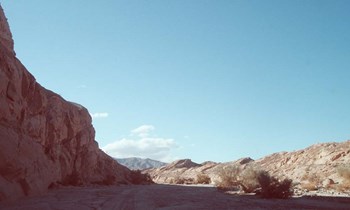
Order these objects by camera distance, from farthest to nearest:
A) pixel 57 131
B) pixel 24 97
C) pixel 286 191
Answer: pixel 57 131 < pixel 24 97 < pixel 286 191

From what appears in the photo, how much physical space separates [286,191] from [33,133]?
59.1ft

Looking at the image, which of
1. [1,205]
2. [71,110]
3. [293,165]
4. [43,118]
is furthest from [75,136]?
[293,165]

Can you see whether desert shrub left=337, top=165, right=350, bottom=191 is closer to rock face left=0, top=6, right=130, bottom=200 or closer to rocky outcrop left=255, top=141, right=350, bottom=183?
rocky outcrop left=255, top=141, right=350, bottom=183

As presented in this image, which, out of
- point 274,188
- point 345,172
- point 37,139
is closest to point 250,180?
point 274,188

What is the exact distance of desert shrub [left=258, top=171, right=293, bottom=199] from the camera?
20875 millimetres

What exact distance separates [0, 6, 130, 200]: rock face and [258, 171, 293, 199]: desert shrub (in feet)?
44.0

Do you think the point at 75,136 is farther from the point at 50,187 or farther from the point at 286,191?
the point at 286,191

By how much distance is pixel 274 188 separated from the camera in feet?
69.8

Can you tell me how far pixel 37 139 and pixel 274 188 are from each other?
17648 mm

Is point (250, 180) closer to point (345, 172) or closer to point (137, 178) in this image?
point (345, 172)

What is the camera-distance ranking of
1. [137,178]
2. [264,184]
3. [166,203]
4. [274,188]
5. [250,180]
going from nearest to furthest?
[166,203] → [274,188] → [264,184] → [250,180] → [137,178]

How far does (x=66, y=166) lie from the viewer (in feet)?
113

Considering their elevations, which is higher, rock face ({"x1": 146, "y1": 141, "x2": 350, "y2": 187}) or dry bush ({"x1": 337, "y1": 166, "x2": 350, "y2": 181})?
rock face ({"x1": 146, "y1": 141, "x2": 350, "y2": 187})

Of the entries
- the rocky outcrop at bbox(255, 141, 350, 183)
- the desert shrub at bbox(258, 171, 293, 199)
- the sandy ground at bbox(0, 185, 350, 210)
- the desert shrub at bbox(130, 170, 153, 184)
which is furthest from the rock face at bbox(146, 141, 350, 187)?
the sandy ground at bbox(0, 185, 350, 210)
